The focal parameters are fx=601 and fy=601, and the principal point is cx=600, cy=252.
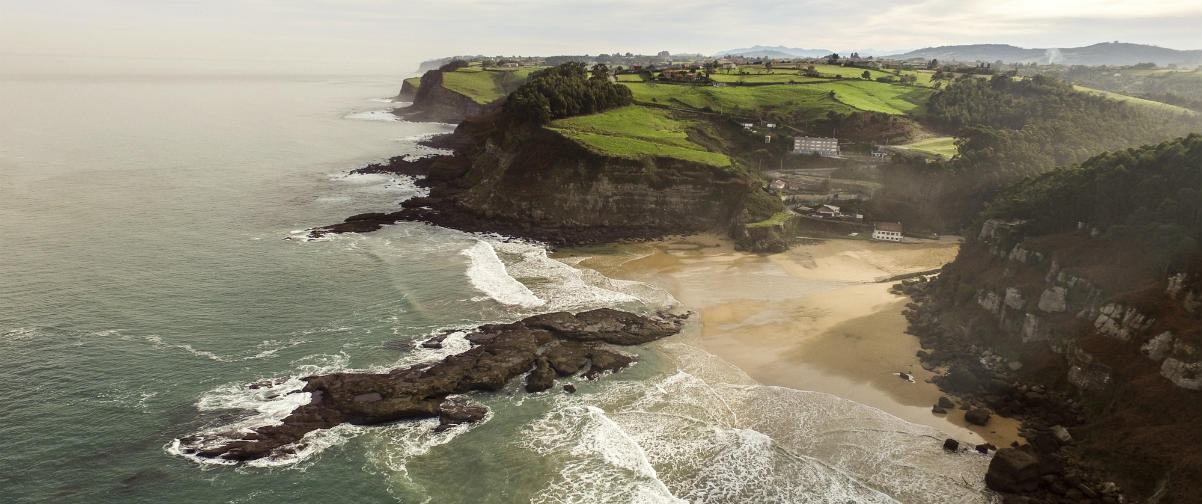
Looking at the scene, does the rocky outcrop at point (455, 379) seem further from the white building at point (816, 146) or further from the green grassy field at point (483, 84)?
the green grassy field at point (483, 84)

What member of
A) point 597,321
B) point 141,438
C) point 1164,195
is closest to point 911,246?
point 1164,195

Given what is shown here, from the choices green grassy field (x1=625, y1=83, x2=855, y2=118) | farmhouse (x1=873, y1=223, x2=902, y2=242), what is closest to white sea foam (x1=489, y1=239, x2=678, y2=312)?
farmhouse (x1=873, y1=223, x2=902, y2=242)

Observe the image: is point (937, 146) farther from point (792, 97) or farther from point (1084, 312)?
point (1084, 312)

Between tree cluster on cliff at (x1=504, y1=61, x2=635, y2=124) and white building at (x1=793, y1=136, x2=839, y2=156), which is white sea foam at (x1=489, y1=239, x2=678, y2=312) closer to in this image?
tree cluster on cliff at (x1=504, y1=61, x2=635, y2=124)

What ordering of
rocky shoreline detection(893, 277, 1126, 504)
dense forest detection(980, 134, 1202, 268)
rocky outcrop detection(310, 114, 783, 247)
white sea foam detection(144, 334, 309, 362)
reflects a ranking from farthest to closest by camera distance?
rocky outcrop detection(310, 114, 783, 247) < white sea foam detection(144, 334, 309, 362) < dense forest detection(980, 134, 1202, 268) < rocky shoreline detection(893, 277, 1126, 504)

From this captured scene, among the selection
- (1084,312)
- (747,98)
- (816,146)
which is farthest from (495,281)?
(747,98)

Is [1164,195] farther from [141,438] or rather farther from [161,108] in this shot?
[161,108]
